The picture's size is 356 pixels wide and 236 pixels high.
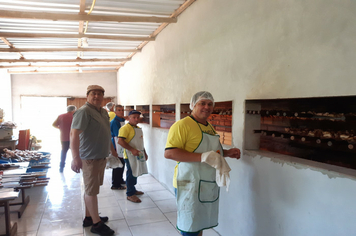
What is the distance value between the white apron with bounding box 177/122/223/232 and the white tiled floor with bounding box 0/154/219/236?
993mm

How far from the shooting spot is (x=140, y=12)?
4223 mm

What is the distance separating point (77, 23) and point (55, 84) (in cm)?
615

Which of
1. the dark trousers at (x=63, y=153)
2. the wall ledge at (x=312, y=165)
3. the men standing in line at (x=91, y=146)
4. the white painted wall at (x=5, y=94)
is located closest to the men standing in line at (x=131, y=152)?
the men standing in line at (x=91, y=146)

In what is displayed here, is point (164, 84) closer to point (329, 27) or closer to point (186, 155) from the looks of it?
point (186, 155)

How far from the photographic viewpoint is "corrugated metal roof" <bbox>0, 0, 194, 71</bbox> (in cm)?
378

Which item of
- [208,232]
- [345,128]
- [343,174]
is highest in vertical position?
[345,128]

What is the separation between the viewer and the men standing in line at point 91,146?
2658mm

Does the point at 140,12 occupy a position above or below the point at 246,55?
above

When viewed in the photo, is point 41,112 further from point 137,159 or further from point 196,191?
point 196,191

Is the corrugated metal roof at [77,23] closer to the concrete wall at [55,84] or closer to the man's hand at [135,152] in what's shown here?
the man's hand at [135,152]

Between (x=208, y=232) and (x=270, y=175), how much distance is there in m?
1.31

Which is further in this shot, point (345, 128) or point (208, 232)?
point (208, 232)

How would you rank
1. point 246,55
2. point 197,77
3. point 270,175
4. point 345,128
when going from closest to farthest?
point 345,128 < point 270,175 < point 246,55 < point 197,77

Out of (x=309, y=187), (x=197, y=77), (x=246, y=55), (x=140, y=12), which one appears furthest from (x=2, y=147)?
(x=309, y=187)
